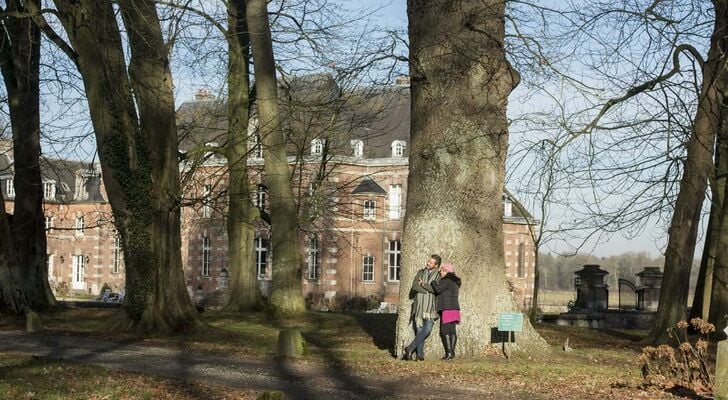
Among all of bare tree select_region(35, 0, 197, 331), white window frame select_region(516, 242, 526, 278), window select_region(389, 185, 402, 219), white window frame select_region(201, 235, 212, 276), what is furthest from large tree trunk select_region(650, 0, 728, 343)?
white window frame select_region(201, 235, 212, 276)

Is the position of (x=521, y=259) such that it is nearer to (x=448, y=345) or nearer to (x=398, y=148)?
(x=398, y=148)

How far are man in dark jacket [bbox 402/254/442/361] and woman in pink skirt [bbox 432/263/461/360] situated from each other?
9cm

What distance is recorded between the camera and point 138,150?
19859mm

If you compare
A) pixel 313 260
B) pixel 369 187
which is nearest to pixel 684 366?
pixel 369 187

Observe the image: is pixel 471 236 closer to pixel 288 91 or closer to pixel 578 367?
pixel 578 367

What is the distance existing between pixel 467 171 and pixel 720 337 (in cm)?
812

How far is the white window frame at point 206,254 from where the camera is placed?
62688 mm

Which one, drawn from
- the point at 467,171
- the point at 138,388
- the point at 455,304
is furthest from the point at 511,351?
the point at 138,388

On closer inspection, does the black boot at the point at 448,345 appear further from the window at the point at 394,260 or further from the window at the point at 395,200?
the window at the point at 395,200

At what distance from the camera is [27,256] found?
25.1m

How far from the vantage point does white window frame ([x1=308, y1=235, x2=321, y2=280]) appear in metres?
59.7

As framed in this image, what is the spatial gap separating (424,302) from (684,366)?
4.24 meters

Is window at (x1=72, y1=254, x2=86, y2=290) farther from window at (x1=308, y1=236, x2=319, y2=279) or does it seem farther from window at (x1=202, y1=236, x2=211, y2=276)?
window at (x1=308, y1=236, x2=319, y2=279)

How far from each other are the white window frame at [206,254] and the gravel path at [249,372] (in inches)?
1762
